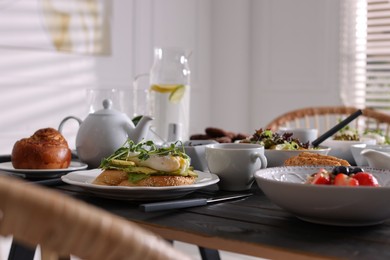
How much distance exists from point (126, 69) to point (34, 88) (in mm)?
696

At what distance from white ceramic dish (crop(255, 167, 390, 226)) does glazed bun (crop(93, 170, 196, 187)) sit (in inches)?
7.9

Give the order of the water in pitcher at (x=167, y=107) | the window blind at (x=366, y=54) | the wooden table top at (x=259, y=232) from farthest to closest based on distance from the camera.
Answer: the window blind at (x=366, y=54), the water in pitcher at (x=167, y=107), the wooden table top at (x=259, y=232)

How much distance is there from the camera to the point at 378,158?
3.66 feet

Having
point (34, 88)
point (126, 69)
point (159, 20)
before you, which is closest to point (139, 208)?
point (34, 88)

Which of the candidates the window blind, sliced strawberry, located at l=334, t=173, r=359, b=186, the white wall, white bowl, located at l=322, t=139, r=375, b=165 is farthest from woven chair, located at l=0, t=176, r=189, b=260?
the window blind

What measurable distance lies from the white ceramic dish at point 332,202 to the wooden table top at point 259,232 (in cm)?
2

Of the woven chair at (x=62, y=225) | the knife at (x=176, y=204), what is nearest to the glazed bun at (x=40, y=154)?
the knife at (x=176, y=204)

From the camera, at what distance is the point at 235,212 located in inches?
35.6

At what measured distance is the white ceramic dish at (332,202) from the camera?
0.76 m

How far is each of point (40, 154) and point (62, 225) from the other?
2.94 ft

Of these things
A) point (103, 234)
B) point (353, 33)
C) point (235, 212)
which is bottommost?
point (235, 212)

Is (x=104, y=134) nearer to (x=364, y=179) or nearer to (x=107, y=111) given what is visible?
(x=107, y=111)

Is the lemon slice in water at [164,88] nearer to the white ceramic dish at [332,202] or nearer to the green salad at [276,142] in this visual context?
the green salad at [276,142]

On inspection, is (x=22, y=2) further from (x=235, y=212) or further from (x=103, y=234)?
(x=103, y=234)
